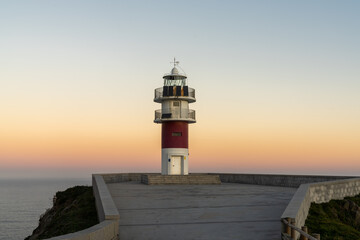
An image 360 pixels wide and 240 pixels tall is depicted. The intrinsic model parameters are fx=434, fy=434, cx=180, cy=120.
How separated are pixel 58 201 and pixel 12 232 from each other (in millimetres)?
23404

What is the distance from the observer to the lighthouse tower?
105 ft

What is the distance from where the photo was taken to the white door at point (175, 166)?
1261 inches

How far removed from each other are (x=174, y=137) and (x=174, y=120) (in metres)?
1.27

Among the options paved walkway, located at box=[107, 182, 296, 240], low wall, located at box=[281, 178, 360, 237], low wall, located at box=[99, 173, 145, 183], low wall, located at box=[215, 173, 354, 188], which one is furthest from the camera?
low wall, located at box=[99, 173, 145, 183]

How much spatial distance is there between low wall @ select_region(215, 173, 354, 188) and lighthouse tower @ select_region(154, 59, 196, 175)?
3.93 m

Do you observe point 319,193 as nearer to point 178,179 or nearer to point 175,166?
point 178,179

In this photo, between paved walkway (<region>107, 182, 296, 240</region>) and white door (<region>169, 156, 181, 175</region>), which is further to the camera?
white door (<region>169, 156, 181, 175</region>)

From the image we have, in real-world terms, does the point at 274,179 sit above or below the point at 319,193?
above

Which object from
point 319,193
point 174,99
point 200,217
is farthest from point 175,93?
point 200,217

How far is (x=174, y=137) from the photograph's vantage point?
32.0 meters

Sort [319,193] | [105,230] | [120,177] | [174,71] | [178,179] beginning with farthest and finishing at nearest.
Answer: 1. [120,177]
2. [174,71]
3. [178,179]
4. [319,193]
5. [105,230]

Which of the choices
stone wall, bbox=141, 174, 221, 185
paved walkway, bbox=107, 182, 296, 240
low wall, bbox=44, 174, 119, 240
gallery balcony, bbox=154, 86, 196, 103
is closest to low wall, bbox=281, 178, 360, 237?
paved walkway, bbox=107, 182, 296, 240

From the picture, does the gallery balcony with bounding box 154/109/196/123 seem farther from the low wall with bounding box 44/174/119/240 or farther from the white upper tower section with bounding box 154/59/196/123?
the low wall with bounding box 44/174/119/240

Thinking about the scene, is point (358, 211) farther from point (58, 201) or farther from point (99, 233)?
point (58, 201)
